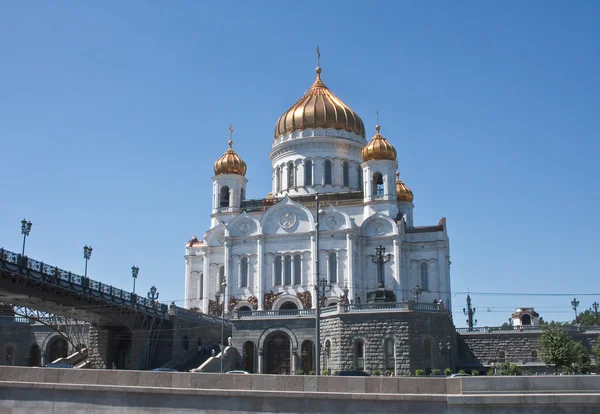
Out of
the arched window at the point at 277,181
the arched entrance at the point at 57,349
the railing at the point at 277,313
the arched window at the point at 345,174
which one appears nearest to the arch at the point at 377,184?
the arched window at the point at 345,174

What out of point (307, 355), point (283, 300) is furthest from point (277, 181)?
point (307, 355)

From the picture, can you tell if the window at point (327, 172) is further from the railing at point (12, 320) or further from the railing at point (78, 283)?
the railing at point (12, 320)

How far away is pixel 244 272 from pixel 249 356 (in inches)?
542

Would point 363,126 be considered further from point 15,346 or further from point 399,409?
point 399,409

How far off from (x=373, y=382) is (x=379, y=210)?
130 feet

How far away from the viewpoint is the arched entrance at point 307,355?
44906 millimetres

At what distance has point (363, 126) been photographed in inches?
2721

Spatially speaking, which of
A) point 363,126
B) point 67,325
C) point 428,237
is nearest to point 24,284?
point 67,325

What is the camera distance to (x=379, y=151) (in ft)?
197

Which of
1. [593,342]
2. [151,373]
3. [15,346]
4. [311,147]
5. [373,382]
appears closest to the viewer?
[373,382]

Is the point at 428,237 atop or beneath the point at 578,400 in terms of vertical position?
atop

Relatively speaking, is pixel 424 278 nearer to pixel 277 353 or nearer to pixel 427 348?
pixel 427 348

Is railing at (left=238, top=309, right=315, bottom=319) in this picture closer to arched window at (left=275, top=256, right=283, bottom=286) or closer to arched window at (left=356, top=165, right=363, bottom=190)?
arched window at (left=275, top=256, right=283, bottom=286)

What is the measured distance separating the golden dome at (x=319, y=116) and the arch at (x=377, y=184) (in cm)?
822
